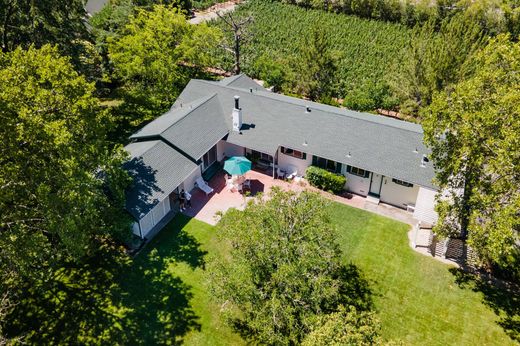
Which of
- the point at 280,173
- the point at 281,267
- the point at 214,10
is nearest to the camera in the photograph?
the point at 281,267

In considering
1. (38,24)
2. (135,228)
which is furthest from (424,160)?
(38,24)

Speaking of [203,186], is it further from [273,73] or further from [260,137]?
[273,73]

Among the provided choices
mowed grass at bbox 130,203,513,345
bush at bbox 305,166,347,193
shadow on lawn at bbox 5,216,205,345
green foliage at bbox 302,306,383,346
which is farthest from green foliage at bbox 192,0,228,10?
green foliage at bbox 302,306,383,346

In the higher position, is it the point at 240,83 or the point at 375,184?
the point at 240,83

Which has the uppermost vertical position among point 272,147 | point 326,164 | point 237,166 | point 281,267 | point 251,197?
point 281,267

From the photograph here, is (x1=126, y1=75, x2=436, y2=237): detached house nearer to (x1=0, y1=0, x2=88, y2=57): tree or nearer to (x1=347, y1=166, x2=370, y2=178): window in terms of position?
(x1=347, y1=166, x2=370, y2=178): window

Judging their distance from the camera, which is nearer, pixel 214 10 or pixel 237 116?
pixel 237 116

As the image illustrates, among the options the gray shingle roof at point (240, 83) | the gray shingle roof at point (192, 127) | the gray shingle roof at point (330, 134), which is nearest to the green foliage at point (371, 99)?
the gray shingle roof at point (330, 134)
